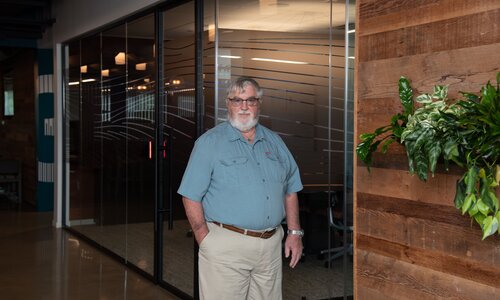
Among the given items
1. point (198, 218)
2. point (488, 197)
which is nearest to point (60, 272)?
point (198, 218)

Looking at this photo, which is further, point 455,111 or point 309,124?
point 309,124

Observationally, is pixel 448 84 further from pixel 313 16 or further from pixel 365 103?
pixel 313 16

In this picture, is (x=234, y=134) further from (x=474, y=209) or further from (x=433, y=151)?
(x=474, y=209)

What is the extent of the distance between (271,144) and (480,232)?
1461mm

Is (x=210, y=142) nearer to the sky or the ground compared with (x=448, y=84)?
A: nearer to the ground

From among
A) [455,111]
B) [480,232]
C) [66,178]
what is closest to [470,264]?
[480,232]

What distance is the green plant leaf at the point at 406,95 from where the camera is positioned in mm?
2748

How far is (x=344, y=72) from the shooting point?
150 inches

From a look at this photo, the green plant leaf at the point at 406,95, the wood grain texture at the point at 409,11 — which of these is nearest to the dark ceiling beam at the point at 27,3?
the wood grain texture at the point at 409,11

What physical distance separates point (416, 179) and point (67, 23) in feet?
23.5

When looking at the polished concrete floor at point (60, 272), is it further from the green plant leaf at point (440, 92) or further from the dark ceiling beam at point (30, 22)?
the green plant leaf at point (440, 92)

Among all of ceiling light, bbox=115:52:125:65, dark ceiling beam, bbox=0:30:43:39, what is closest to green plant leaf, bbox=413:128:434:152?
ceiling light, bbox=115:52:125:65

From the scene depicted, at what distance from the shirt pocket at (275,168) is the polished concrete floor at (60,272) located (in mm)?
2606

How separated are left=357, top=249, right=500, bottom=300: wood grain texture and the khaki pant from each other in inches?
23.4
